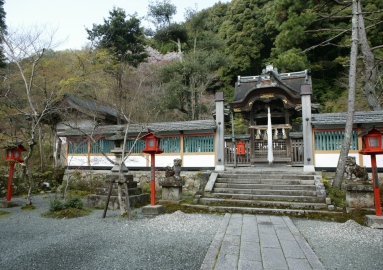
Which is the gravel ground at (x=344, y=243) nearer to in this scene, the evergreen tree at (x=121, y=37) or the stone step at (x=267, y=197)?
the stone step at (x=267, y=197)

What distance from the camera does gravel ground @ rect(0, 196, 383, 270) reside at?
386 cm

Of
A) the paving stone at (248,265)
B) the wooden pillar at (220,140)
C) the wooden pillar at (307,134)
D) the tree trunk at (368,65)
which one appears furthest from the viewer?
the tree trunk at (368,65)

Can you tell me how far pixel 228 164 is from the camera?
12.9 metres

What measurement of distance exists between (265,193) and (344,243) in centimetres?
363

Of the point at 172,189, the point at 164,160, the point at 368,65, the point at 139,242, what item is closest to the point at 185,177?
the point at 164,160

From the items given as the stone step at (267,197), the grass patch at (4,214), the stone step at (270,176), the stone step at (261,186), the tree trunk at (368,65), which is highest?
the tree trunk at (368,65)

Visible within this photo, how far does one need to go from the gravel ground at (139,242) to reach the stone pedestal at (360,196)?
47.2 inches

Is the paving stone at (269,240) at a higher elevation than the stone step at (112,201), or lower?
lower

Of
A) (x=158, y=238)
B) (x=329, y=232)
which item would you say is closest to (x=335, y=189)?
(x=329, y=232)

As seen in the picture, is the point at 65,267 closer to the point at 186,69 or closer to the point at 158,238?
the point at 158,238

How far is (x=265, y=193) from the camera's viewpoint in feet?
27.5

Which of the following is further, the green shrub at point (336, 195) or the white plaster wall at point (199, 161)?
the white plaster wall at point (199, 161)

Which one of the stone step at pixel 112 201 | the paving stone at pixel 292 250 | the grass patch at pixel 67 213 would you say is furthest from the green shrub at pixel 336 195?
the grass patch at pixel 67 213

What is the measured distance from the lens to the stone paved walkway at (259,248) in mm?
3691
